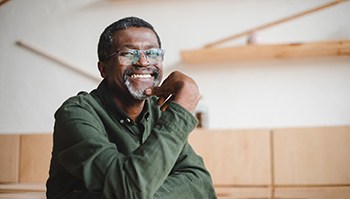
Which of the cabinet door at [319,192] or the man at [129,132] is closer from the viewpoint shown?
the man at [129,132]

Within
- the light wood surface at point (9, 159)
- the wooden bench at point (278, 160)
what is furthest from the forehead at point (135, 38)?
the light wood surface at point (9, 159)

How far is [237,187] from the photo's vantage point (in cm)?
272

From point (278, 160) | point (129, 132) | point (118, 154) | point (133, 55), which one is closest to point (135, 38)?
point (133, 55)

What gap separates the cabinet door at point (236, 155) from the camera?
2.71 m

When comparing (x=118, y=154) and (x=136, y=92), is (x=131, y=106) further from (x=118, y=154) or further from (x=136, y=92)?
(x=118, y=154)

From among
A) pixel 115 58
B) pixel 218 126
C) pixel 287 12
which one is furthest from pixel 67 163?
pixel 287 12

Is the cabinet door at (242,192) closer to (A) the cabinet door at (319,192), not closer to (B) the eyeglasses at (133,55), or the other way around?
(A) the cabinet door at (319,192)

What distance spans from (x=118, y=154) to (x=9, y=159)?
2.25 metres

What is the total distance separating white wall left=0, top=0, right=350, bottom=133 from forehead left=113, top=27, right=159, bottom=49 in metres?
1.79

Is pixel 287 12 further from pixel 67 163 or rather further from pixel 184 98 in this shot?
pixel 67 163

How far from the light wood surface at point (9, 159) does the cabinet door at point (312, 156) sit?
5.51ft

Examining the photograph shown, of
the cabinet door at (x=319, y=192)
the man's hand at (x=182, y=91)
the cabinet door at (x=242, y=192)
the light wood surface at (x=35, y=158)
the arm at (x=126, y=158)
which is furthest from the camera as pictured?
the light wood surface at (x=35, y=158)

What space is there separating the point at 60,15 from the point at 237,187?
5.86 feet

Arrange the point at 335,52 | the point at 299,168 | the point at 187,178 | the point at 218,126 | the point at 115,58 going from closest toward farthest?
1. the point at 187,178
2. the point at 115,58
3. the point at 299,168
4. the point at 335,52
5. the point at 218,126
